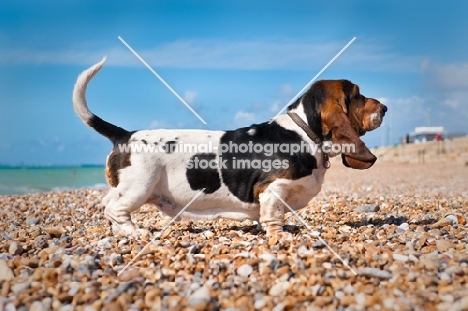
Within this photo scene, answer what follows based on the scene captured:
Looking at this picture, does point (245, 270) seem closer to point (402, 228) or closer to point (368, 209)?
point (402, 228)

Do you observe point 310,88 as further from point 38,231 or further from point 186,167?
point 38,231

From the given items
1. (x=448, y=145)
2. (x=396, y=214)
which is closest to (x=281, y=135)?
(x=396, y=214)

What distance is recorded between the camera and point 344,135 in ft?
16.6

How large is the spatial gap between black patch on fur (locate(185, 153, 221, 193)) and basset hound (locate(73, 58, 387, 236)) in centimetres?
1

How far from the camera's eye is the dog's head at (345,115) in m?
5.08

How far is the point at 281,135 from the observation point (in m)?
5.32

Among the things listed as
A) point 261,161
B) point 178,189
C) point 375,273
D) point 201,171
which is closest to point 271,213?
point 261,161

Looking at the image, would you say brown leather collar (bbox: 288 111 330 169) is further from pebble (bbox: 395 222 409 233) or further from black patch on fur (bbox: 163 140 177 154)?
black patch on fur (bbox: 163 140 177 154)

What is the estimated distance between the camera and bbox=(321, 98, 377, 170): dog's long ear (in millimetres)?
5055

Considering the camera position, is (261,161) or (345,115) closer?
(345,115)

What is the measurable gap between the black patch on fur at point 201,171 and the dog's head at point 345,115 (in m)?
1.19

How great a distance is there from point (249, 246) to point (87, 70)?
110 inches

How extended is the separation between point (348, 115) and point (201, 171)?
5.73 feet

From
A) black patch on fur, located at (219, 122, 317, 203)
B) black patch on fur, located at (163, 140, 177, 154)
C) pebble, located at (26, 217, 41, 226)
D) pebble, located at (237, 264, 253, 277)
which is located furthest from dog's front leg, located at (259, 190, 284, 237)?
pebble, located at (26, 217, 41, 226)
